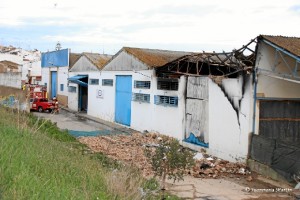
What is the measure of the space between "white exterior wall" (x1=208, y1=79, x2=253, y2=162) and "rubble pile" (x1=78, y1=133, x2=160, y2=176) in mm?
2744

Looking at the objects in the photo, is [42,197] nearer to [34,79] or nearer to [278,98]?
A: [278,98]

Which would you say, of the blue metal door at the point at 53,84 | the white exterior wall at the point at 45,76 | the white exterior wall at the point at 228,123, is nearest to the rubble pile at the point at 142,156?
the white exterior wall at the point at 228,123

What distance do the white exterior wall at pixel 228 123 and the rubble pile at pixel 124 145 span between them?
108 inches

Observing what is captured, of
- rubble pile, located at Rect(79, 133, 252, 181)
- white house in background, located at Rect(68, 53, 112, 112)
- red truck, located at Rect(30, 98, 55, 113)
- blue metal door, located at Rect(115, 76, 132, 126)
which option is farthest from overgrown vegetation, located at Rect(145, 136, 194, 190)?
red truck, located at Rect(30, 98, 55, 113)

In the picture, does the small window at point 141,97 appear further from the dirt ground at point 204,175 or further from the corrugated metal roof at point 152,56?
the dirt ground at point 204,175

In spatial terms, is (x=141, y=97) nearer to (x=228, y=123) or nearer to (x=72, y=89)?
(x=228, y=123)

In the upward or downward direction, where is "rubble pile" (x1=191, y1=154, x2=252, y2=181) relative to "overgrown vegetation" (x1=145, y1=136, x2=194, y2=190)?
downward

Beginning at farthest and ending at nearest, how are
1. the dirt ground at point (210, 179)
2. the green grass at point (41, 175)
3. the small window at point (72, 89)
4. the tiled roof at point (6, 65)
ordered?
1. the tiled roof at point (6, 65)
2. the small window at point (72, 89)
3. the dirt ground at point (210, 179)
4. the green grass at point (41, 175)

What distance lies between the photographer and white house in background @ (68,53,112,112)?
30.1m

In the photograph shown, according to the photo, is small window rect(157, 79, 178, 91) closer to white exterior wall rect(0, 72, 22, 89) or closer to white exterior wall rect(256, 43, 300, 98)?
white exterior wall rect(256, 43, 300, 98)

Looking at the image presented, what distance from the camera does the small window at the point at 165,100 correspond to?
1907 cm

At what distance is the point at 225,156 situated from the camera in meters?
15.2

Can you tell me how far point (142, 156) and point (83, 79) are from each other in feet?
61.5

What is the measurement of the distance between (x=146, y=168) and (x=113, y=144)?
17.1 feet
